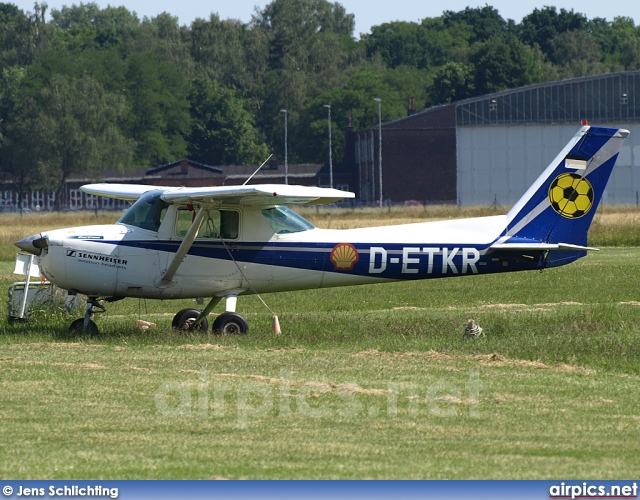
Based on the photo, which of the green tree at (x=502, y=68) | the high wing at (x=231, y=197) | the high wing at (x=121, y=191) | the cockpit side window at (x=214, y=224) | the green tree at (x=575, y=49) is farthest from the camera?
the green tree at (x=575, y=49)

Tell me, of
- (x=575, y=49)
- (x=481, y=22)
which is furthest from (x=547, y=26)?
(x=481, y=22)

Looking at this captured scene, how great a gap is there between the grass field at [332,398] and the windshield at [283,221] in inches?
55.5

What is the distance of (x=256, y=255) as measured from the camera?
15703mm

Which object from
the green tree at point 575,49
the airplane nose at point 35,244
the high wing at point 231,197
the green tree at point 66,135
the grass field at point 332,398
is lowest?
the grass field at point 332,398

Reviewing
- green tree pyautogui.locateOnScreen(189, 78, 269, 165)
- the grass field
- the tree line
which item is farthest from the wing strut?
green tree pyautogui.locateOnScreen(189, 78, 269, 165)

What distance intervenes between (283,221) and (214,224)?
→ 99 cm

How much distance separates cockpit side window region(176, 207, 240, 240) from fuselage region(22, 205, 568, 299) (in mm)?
13

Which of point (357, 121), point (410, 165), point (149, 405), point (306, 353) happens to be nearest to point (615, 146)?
point (306, 353)

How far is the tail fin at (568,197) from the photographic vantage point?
16.1m

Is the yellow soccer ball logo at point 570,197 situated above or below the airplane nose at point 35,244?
above

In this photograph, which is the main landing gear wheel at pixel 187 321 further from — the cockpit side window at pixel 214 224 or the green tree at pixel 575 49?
the green tree at pixel 575 49

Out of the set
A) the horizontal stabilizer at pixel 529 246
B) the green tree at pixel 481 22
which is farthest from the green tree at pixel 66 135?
the horizontal stabilizer at pixel 529 246

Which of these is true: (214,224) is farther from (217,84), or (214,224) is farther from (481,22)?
(481,22)

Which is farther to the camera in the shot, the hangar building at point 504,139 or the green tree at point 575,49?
the green tree at point 575,49
